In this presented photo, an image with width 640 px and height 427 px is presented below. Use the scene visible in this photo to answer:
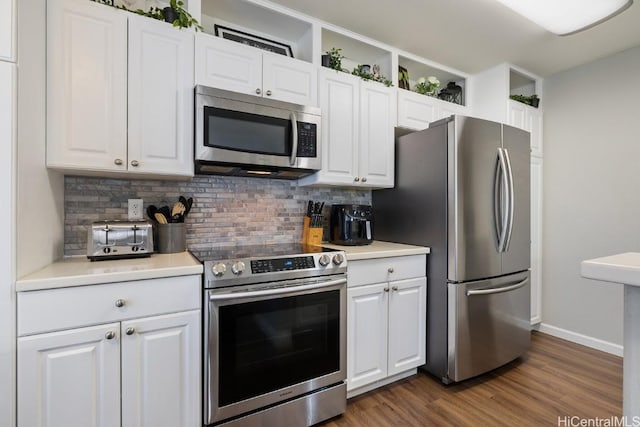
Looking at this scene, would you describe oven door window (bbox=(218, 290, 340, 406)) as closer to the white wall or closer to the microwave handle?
the microwave handle

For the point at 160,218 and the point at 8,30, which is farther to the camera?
the point at 160,218

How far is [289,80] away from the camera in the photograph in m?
2.03

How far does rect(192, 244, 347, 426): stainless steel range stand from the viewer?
146 centimetres

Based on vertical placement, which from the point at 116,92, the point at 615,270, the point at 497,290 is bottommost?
the point at 497,290

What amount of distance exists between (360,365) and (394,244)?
905mm

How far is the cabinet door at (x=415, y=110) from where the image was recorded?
8.29 ft

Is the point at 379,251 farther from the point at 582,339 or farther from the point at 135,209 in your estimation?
the point at 582,339

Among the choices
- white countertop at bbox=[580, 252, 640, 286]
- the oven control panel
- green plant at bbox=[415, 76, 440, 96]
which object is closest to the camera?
white countertop at bbox=[580, 252, 640, 286]

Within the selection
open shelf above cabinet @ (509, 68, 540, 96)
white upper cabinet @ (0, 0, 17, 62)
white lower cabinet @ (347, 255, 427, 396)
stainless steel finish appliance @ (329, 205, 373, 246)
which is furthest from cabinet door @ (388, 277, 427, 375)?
open shelf above cabinet @ (509, 68, 540, 96)

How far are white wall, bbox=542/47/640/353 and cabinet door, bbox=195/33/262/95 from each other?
2.89 metres

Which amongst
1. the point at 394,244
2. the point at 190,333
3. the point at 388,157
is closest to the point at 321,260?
the point at 190,333

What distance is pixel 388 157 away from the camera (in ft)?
8.01

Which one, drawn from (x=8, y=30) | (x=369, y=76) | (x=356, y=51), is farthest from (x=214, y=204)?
(x=356, y=51)

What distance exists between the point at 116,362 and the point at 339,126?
1835mm
